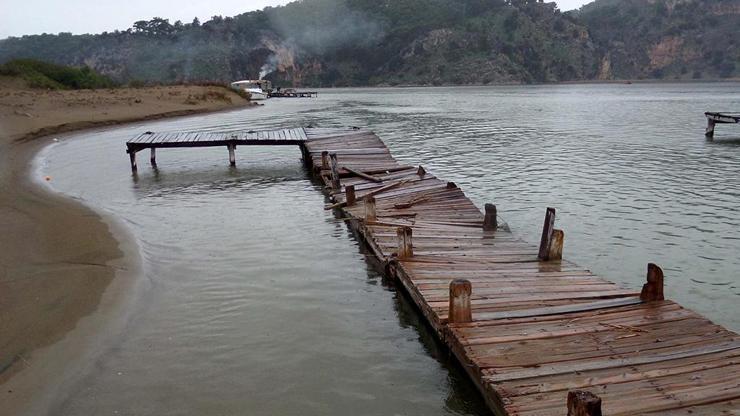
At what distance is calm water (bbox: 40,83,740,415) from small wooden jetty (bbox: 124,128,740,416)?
69cm

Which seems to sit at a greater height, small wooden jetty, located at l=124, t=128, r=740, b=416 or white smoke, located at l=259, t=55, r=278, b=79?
white smoke, located at l=259, t=55, r=278, b=79

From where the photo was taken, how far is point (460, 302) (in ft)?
22.9

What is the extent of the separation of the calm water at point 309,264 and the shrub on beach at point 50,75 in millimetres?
31476

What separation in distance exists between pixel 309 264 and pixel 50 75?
2267 inches

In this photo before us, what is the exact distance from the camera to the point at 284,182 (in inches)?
809

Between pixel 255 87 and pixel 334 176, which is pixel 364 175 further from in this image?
pixel 255 87

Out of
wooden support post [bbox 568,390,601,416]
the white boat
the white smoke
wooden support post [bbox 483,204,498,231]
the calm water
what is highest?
the white smoke

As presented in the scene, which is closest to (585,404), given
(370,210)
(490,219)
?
(490,219)

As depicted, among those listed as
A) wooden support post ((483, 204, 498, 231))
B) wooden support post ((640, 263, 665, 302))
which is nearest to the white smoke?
wooden support post ((483, 204, 498, 231))

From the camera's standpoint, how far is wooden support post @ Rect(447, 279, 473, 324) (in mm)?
6902

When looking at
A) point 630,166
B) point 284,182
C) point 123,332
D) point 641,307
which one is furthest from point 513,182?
point 123,332

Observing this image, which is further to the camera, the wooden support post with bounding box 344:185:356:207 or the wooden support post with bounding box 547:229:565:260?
the wooden support post with bounding box 344:185:356:207

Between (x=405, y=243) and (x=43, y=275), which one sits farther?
(x=43, y=275)

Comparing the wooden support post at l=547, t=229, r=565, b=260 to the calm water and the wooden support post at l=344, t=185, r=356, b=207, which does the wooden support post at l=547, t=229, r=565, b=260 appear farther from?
the wooden support post at l=344, t=185, r=356, b=207
